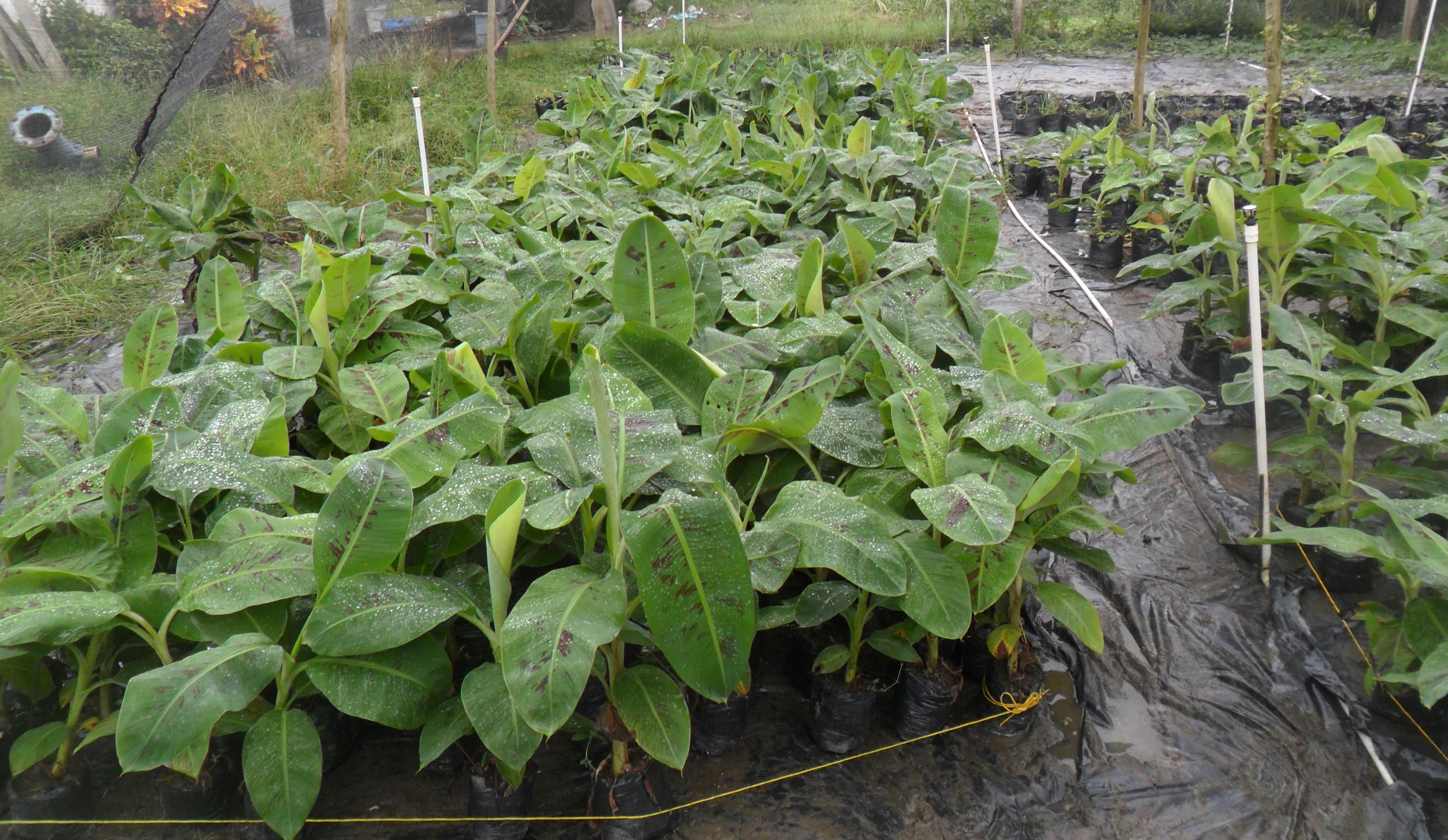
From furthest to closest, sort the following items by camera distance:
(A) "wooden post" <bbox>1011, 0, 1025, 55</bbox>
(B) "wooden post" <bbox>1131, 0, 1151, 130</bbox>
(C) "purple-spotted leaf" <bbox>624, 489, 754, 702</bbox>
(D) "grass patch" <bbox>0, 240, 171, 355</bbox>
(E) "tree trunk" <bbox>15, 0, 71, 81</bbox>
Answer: (A) "wooden post" <bbox>1011, 0, 1025, 55</bbox>, (B) "wooden post" <bbox>1131, 0, 1151, 130</bbox>, (E) "tree trunk" <bbox>15, 0, 71, 81</bbox>, (D) "grass patch" <bbox>0, 240, 171, 355</bbox>, (C) "purple-spotted leaf" <bbox>624, 489, 754, 702</bbox>

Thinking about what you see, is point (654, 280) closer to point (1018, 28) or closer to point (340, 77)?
point (340, 77)

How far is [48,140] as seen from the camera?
198 inches

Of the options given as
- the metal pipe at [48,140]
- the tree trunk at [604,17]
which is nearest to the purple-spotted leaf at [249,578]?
the metal pipe at [48,140]

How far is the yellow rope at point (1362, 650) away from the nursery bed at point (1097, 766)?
0.02 metres

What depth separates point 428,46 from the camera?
11.0m

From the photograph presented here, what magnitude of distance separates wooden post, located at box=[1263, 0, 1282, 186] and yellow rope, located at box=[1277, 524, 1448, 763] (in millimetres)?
1766

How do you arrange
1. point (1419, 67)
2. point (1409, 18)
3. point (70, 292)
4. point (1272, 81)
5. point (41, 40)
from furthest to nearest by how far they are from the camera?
point (1409, 18), point (1419, 67), point (41, 40), point (70, 292), point (1272, 81)

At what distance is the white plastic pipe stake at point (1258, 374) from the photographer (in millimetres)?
2211

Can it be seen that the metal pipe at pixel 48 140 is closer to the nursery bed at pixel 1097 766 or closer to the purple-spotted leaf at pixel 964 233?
the nursery bed at pixel 1097 766

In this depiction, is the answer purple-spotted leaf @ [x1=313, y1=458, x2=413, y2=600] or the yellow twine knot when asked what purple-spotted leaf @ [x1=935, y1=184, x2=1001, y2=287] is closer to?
the yellow twine knot

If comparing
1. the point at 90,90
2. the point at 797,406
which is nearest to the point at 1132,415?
the point at 797,406

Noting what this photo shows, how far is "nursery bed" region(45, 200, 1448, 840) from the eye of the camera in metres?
1.73

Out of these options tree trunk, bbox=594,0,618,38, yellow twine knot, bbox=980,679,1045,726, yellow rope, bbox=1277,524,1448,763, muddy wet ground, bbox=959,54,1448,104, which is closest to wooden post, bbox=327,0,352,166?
yellow twine knot, bbox=980,679,1045,726

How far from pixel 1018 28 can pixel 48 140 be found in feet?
42.3
